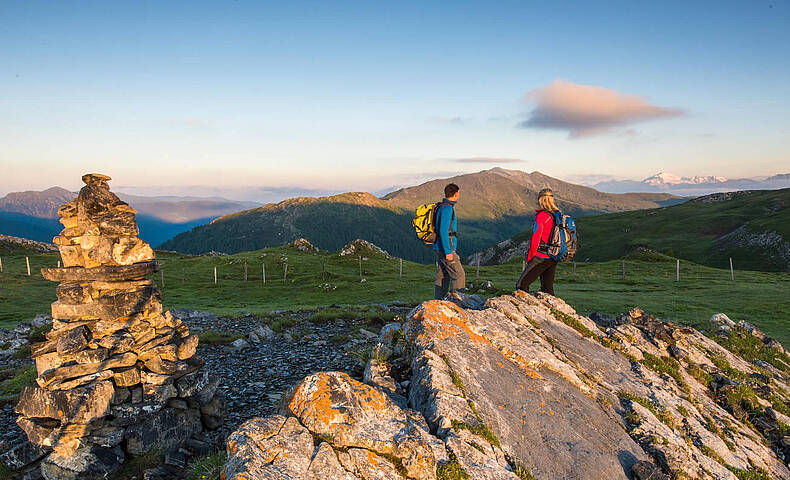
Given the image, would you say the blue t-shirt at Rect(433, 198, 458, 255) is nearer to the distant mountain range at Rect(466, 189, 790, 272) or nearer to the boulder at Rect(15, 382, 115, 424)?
the boulder at Rect(15, 382, 115, 424)

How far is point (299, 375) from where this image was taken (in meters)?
13.0

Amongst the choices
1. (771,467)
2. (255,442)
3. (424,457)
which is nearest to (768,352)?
(771,467)

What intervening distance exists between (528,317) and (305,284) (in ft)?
116

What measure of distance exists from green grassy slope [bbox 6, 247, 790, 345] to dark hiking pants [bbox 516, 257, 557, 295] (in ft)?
39.4

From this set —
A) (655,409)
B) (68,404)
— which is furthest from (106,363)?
(655,409)

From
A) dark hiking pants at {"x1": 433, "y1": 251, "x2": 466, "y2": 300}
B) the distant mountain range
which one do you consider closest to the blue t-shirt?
dark hiking pants at {"x1": 433, "y1": 251, "x2": 466, "y2": 300}

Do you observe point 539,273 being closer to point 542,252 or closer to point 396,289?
point 542,252

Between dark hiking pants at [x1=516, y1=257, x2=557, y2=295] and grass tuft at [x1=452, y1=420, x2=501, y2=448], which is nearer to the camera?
grass tuft at [x1=452, y1=420, x2=501, y2=448]

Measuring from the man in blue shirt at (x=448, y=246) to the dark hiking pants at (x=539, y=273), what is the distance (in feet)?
6.24

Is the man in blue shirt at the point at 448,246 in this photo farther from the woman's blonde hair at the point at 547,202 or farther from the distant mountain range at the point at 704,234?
the distant mountain range at the point at 704,234

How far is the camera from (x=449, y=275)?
474 inches

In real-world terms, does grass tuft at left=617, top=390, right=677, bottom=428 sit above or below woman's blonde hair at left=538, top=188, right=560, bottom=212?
below

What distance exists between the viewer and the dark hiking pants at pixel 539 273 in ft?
38.9

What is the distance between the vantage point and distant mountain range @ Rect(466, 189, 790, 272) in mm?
76875
